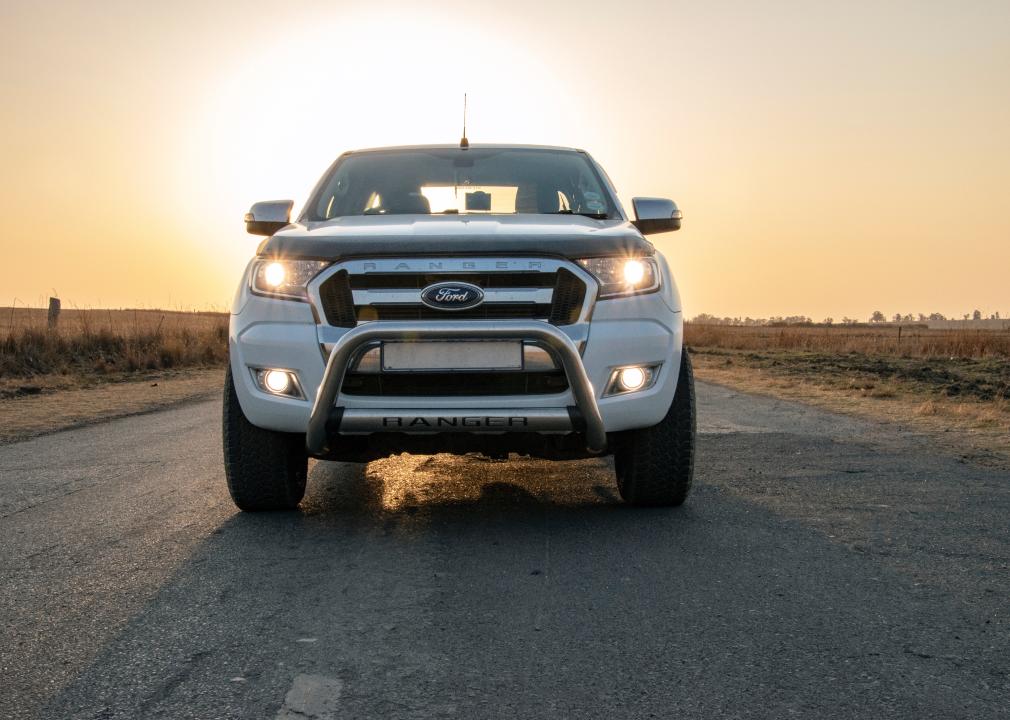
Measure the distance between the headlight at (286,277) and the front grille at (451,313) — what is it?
10 centimetres

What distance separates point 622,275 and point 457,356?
82cm

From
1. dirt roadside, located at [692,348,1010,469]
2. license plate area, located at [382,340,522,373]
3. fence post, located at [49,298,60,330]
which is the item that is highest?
license plate area, located at [382,340,522,373]

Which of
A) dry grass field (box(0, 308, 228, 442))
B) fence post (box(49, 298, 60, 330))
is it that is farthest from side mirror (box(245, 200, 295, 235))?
fence post (box(49, 298, 60, 330))

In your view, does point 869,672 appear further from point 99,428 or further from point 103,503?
point 99,428

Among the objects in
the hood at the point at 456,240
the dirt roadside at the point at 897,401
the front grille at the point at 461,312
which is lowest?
the dirt roadside at the point at 897,401

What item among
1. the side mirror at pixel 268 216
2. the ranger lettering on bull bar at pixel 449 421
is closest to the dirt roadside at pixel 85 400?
the side mirror at pixel 268 216

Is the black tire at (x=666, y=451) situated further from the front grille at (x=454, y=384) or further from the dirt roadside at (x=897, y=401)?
the dirt roadside at (x=897, y=401)

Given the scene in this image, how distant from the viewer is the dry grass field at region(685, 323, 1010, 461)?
9.44 meters

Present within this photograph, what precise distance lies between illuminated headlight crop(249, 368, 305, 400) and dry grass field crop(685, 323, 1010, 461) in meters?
5.22

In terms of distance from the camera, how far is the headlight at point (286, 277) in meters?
4.28

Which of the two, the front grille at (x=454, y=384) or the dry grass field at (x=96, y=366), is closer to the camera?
the front grille at (x=454, y=384)

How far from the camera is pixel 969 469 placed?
254 inches

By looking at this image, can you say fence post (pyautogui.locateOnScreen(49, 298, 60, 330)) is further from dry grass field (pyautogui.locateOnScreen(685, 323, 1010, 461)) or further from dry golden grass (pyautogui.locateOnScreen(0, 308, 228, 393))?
dry grass field (pyautogui.locateOnScreen(685, 323, 1010, 461))

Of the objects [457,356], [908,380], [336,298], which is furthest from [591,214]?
[908,380]
